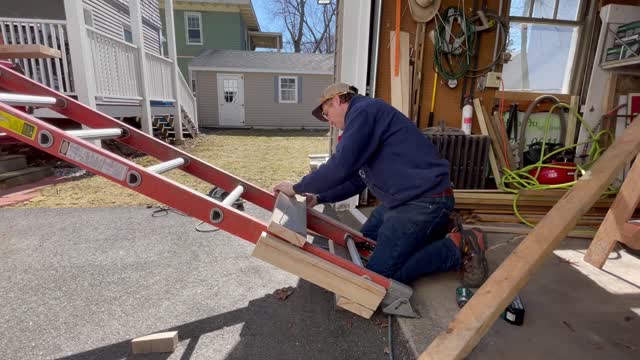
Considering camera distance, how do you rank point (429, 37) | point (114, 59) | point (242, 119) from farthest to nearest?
point (242, 119) → point (114, 59) → point (429, 37)

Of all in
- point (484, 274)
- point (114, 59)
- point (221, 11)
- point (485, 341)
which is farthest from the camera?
point (221, 11)

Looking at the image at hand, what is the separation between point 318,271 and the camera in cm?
181

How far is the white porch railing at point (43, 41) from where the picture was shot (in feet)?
18.8

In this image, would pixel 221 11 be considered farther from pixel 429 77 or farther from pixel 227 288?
pixel 227 288

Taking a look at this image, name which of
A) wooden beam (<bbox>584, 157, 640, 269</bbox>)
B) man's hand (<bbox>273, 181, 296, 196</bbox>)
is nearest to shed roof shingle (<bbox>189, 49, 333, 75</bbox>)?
man's hand (<bbox>273, 181, 296, 196</bbox>)

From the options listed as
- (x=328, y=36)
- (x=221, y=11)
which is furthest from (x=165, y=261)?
(x=328, y=36)

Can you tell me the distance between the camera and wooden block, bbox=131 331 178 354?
5.64 feet

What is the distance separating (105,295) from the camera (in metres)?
2.26

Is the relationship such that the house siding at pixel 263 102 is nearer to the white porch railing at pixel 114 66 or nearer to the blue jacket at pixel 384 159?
the white porch railing at pixel 114 66

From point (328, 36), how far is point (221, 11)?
12.0 meters

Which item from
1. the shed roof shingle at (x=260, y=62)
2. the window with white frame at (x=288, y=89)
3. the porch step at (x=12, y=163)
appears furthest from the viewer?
the window with white frame at (x=288, y=89)

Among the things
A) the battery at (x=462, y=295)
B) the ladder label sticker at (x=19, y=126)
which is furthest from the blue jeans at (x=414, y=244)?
Result: the ladder label sticker at (x=19, y=126)

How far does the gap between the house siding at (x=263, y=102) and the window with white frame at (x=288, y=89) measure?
0.94ft

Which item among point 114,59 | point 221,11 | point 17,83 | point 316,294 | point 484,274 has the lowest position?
point 316,294
